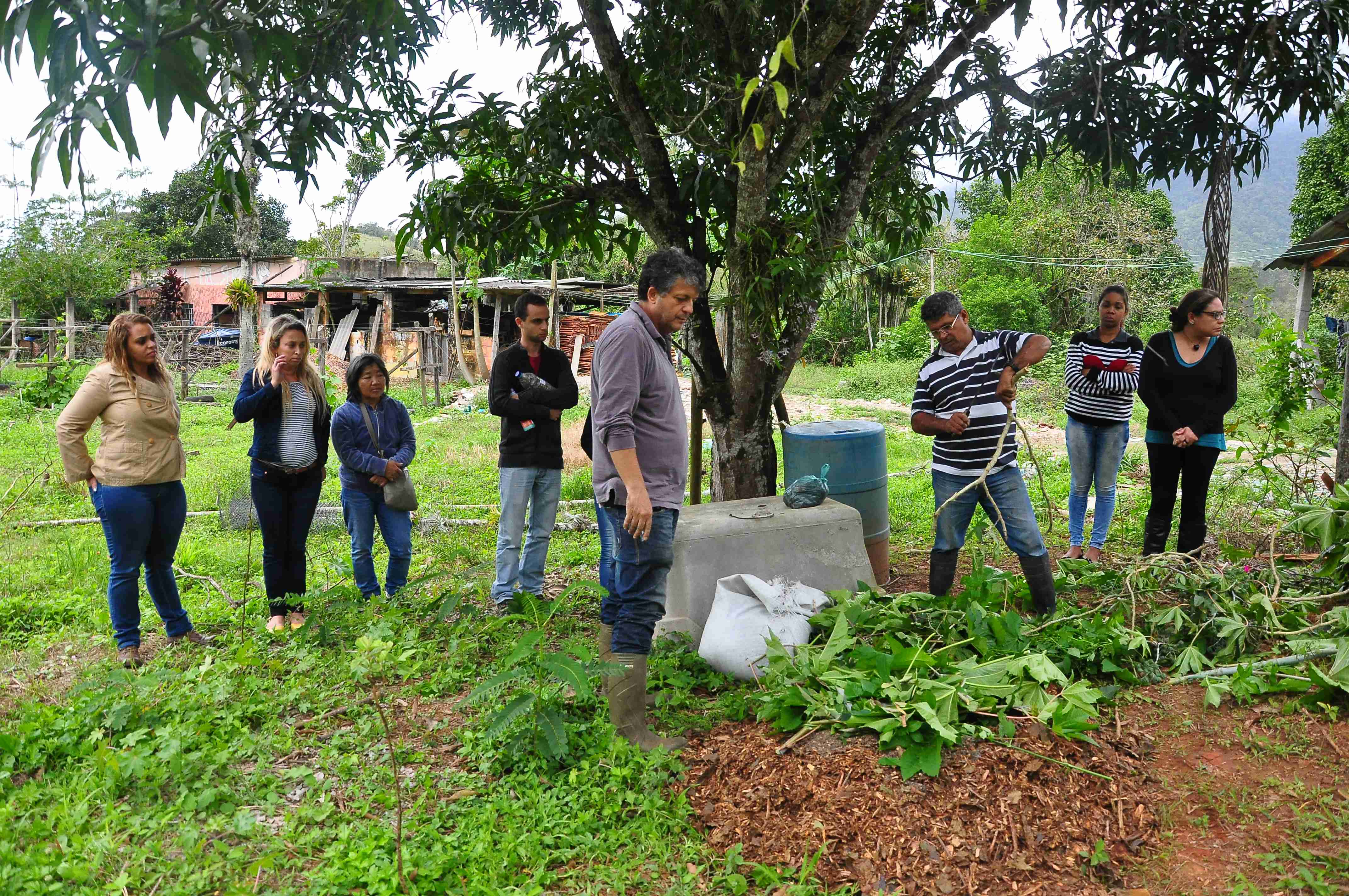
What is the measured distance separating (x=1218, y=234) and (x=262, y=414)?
6036 millimetres

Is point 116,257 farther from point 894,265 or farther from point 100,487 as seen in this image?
point 100,487

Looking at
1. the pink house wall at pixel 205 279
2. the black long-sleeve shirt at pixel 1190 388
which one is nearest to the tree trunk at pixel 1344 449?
the black long-sleeve shirt at pixel 1190 388

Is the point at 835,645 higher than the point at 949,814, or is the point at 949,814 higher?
the point at 835,645

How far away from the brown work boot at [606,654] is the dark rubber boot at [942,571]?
→ 1.57 meters

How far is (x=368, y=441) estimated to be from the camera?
15.9 ft

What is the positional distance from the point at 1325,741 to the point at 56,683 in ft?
16.7

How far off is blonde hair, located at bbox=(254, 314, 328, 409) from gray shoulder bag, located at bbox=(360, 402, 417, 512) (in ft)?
0.78

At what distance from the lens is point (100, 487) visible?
13.6ft

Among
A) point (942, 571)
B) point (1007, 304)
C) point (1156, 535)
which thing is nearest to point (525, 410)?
point (942, 571)

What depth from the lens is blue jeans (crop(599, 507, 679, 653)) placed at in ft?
10.8

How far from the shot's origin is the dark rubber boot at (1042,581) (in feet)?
13.5

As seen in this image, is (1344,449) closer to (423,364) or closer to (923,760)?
(923,760)

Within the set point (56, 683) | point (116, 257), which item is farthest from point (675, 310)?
point (116, 257)

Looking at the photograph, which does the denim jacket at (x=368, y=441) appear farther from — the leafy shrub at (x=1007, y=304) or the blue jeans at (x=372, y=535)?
the leafy shrub at (x=1007, y=304)
